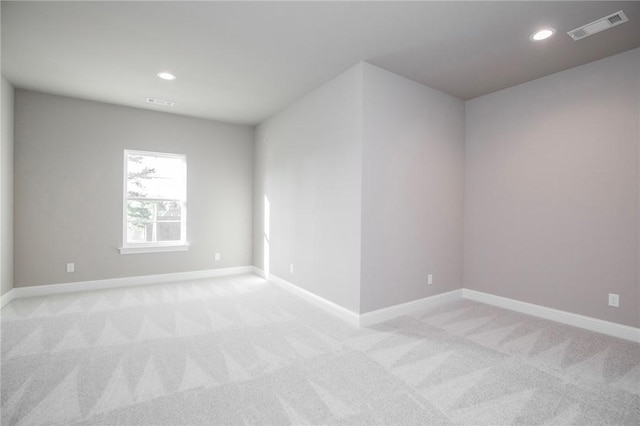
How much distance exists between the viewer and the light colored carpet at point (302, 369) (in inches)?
74.6

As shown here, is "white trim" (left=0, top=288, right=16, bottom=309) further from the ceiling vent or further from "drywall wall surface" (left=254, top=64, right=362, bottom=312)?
the ceiling vent

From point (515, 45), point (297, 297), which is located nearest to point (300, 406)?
point (297, 297)

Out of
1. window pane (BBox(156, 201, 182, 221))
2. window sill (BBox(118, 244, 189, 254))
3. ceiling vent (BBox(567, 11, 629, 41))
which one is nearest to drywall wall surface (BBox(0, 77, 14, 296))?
window sill (BBox(118, 244, 189, 254))

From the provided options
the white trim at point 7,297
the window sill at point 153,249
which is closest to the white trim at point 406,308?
the window sill at point 153,249

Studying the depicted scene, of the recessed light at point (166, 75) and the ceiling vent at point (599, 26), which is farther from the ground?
the recessed light at point (166, 75)

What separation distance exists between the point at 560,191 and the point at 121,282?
19.5 feet

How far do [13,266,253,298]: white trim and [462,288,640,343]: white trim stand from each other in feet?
12.8

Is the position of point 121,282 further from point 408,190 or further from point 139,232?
point 408,190

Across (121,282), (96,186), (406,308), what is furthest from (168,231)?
(406,308)

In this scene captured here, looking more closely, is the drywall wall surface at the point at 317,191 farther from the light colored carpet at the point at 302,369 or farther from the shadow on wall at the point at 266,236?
the light colored carpet at the point at 302,369

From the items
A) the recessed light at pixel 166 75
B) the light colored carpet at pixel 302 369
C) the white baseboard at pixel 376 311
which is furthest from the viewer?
the recessed light at pixel 166 75

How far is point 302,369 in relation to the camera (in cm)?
239

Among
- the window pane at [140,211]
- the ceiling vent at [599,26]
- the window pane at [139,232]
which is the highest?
the ceiling vent at [599,26]

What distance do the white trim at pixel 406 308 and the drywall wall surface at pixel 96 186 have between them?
129 inches
